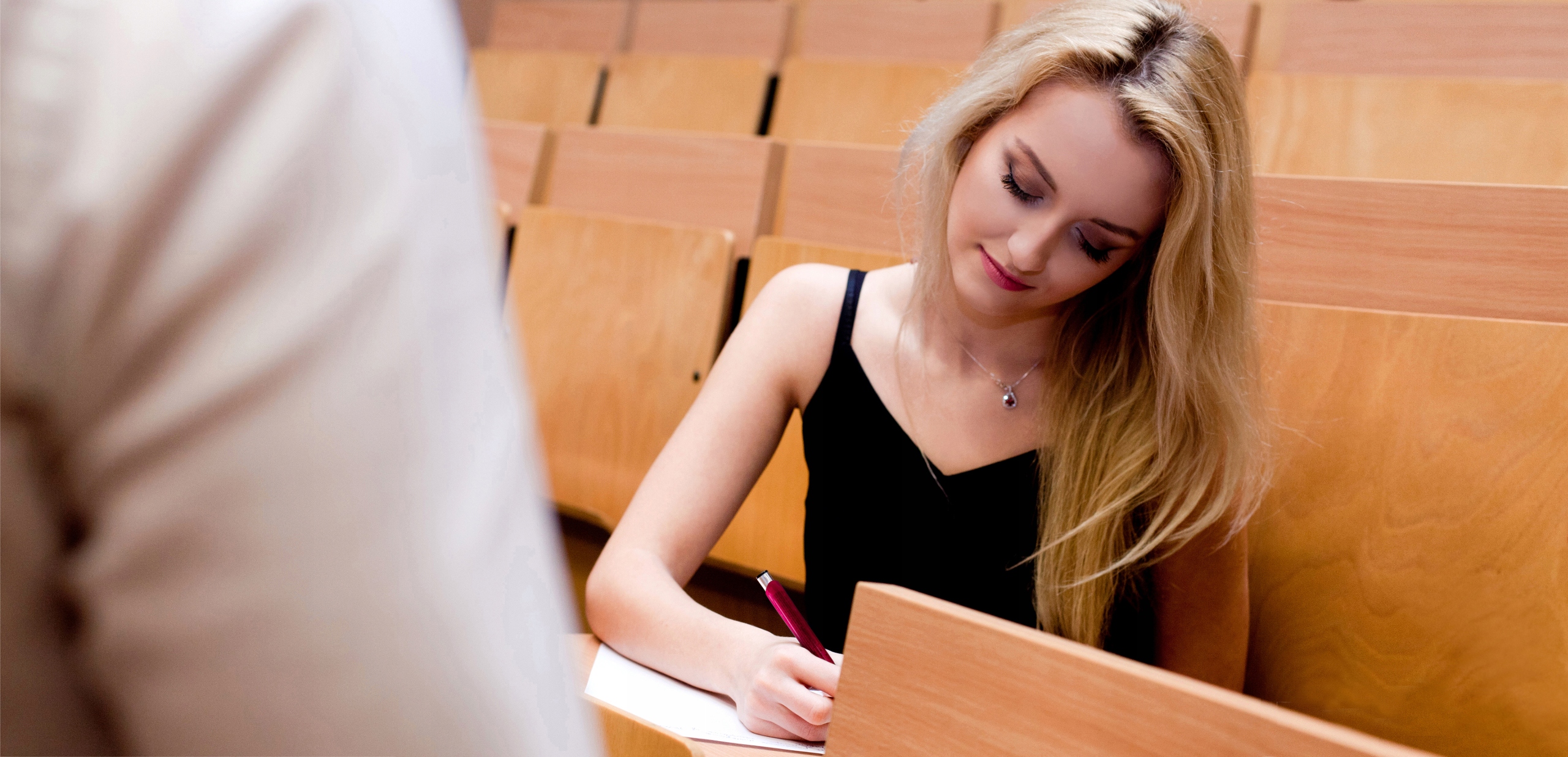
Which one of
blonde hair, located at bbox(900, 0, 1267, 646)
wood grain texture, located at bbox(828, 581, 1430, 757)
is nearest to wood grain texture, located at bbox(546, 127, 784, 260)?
blonde hair, located at bbox(900, 0, 1267, 646)

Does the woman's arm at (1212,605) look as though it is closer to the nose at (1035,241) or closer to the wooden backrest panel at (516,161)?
the nose at (1035,241)

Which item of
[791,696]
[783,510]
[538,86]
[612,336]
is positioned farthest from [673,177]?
[791,696]

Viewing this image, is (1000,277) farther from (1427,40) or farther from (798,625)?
(1427,40)

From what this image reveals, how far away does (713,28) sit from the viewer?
3.72 ft

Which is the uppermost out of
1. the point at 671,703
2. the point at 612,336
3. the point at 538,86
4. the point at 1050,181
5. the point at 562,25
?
the point at 562,25

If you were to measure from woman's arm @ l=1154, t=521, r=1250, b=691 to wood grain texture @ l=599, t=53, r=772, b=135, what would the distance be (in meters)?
0.58

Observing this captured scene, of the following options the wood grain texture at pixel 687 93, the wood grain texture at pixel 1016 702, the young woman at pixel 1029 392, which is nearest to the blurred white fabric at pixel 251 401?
the wood grain texture at pixel 1016 702

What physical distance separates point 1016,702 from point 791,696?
11cm

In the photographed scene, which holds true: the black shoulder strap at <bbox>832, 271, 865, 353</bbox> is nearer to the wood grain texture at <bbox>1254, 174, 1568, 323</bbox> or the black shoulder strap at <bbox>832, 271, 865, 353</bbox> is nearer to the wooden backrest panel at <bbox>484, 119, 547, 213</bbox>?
the wood grain texture at <bbox>1254, 174, 1568, 323</bbox>

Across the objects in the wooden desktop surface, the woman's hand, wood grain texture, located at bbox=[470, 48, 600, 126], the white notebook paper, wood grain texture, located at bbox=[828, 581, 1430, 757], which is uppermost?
wood grain texture, located at bbox=[470, 48, 600, 126]

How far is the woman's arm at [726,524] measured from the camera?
35 cm

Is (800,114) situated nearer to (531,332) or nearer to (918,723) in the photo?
(531,332)

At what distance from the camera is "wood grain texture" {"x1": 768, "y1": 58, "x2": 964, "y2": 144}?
2.71 feet

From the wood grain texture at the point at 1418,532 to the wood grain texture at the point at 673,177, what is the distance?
351mm
